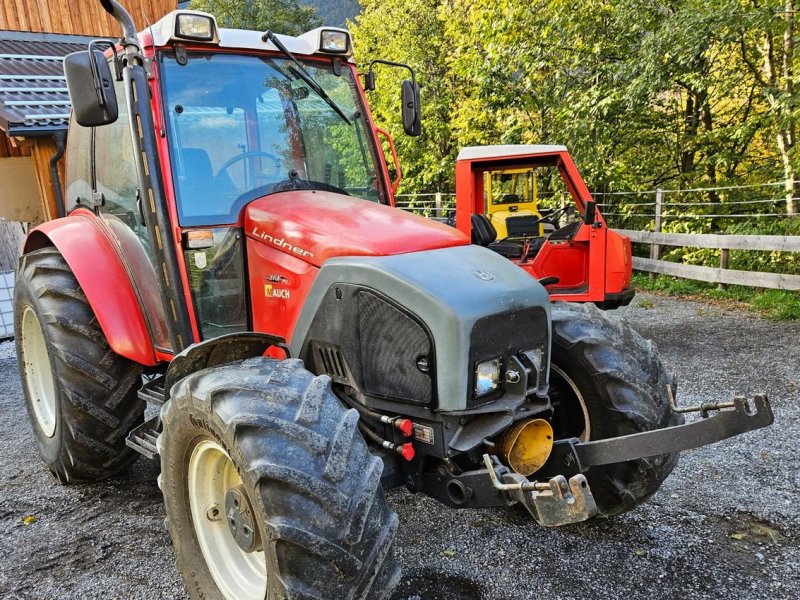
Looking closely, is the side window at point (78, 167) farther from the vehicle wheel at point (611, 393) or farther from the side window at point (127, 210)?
the vehicle wheel at point (611, 393)

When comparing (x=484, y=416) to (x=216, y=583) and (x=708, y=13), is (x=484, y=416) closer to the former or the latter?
(x=216, y=583)

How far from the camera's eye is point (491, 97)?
1223 cm

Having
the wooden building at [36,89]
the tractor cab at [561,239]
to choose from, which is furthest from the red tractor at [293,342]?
the wooden building at [36,89]

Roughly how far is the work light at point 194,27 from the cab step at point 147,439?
1.69m

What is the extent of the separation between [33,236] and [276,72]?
199 centimetres

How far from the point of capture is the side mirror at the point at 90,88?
258cm

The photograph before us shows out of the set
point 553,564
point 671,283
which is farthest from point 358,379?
point 671,283

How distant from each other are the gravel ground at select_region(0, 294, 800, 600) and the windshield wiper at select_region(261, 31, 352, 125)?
2.04 metres

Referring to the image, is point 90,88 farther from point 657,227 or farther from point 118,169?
point 657,227

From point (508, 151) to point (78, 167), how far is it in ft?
15.3

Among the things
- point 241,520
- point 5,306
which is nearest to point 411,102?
point 241,520

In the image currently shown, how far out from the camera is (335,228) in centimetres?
262

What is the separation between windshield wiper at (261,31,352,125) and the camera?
2.99 metres

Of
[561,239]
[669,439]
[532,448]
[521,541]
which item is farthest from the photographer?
[561,239]
